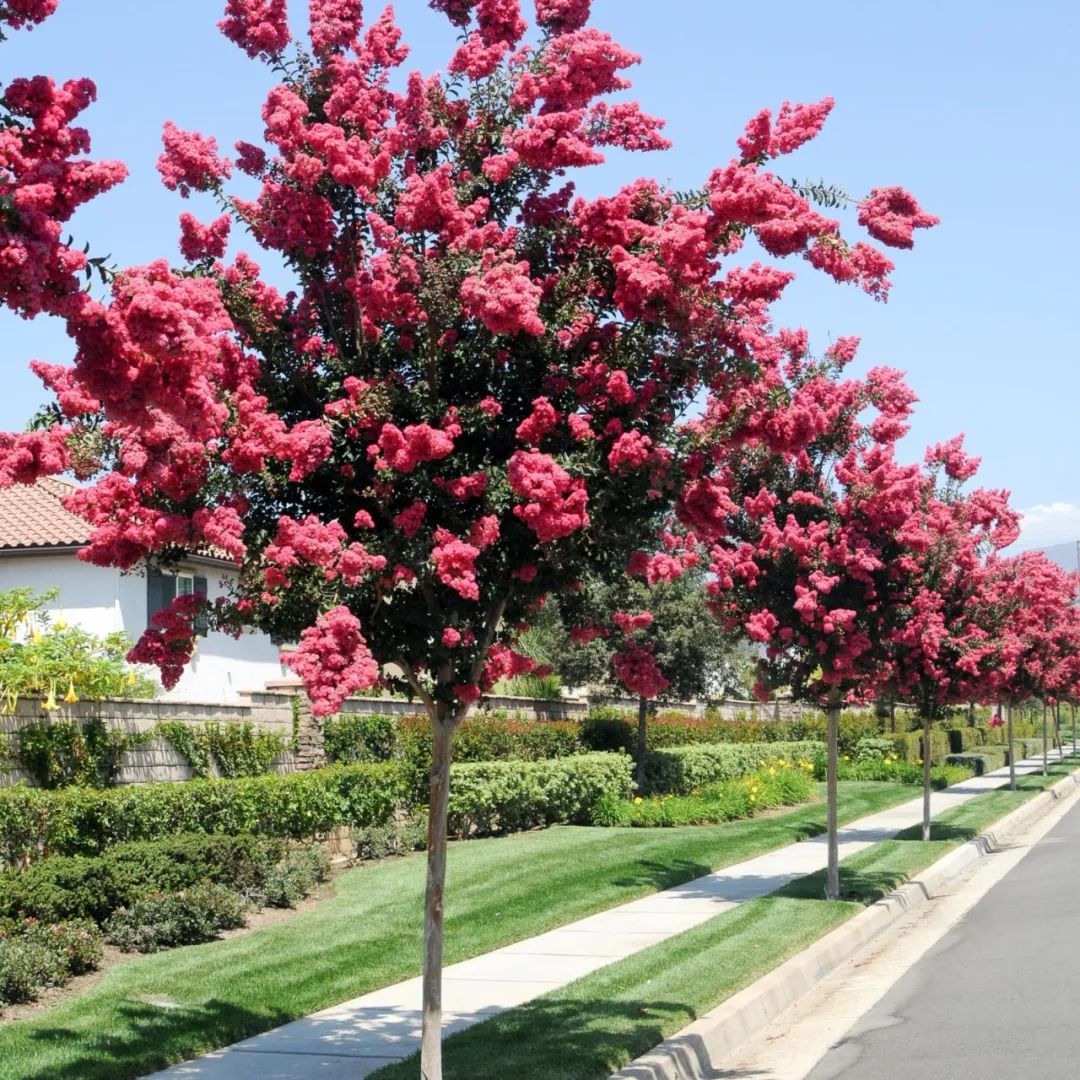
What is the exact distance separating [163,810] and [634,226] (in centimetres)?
857

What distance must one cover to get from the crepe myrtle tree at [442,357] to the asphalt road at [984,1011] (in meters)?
2.90

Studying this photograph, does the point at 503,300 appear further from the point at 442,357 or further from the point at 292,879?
the point at 292,879

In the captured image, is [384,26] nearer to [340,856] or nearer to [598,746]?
[340,856]

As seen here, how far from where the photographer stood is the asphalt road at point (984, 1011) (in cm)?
880

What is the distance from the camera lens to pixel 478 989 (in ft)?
36.7

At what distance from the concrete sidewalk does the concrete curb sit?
1419 millimetres

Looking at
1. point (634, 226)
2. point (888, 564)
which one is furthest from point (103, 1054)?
point (888, 564)

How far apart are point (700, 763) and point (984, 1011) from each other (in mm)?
19212

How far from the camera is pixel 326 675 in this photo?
6523 mm

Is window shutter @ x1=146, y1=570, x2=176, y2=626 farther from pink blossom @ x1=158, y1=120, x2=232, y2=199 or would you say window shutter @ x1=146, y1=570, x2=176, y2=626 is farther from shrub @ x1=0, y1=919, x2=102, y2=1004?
pink blossom @ x1=158, y1=120, x2=232, y2=199

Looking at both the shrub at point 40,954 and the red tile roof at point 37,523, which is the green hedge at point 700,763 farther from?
the shrub at point 40,954

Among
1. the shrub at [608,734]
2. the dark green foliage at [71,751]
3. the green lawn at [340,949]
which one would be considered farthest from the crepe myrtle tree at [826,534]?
the shrub at [608,734]

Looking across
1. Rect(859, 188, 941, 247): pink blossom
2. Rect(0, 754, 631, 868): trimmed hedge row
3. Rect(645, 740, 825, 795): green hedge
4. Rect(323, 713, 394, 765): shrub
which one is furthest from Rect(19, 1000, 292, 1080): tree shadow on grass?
Rect(645, 740, 825, 795): green hedge

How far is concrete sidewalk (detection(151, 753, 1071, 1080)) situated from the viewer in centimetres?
882
